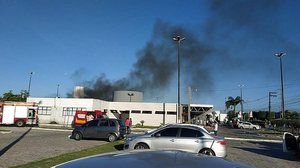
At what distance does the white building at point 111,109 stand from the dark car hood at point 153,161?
2179 inches

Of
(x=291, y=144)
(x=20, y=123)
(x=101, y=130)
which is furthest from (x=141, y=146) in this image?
(x=20, y=123)

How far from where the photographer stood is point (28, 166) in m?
11.9

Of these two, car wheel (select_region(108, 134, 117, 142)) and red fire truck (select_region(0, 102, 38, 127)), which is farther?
red fire truck (select_region(0, 102, 38, 127))

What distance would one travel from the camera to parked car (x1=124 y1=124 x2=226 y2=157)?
15.2 metres

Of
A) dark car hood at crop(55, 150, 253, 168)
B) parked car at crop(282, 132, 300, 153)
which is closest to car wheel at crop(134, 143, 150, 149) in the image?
parked car at crop(282, 132, 300, 153)

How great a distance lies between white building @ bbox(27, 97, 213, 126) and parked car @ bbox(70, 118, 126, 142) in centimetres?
3249

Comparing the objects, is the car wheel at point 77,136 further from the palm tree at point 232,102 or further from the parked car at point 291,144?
the palm tree at point 232,102

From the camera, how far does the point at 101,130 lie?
25.5 metres

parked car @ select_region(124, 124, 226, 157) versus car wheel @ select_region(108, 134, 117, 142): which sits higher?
parked car @ select_region(124, 124, 226, 157)

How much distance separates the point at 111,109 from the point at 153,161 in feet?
215

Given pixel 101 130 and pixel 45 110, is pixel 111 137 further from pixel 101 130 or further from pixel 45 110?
pixel 45 110

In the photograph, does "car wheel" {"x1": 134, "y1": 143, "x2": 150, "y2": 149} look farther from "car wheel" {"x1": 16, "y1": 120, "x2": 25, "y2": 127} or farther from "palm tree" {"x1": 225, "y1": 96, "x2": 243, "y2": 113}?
"palm tree" {"x1": 225, "y1": 96, "x2": 243, "y2": 113}

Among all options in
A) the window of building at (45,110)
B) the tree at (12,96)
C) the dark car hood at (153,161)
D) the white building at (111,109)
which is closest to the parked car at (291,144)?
the dark car hood at (153,161)

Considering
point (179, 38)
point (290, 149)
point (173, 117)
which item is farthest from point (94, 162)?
point (173, 117)
